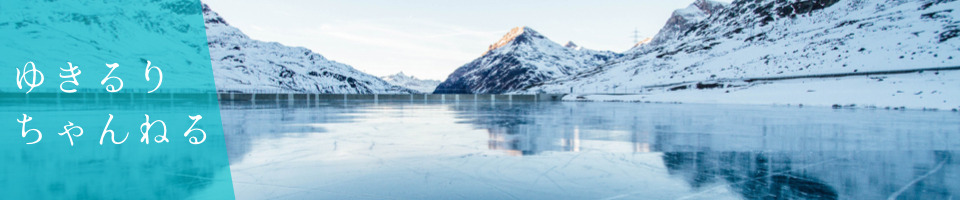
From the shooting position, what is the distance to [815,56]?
86312 millimetres

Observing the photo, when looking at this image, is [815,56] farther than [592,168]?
Yes

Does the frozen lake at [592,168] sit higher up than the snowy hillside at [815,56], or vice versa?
the snowy hillside at [815,56]

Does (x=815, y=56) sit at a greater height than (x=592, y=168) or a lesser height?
greater

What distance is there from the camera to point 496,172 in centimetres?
568

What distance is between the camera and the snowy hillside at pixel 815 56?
52.2 metres

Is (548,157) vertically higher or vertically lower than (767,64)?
lower

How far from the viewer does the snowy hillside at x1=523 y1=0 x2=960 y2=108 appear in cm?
5225

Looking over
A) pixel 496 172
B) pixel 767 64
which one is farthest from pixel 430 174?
pixel 767 64

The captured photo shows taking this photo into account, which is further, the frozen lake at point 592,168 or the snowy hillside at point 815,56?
the snowy hillside at point 815,56

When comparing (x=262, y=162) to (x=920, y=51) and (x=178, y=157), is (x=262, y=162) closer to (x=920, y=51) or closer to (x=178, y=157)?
(x=178, y=157)

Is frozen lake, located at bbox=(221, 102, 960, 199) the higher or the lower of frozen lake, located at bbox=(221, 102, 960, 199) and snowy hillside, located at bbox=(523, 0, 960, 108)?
the lower

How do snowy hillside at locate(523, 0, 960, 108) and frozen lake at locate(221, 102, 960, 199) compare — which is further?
snowy hillside at locate(523, 0, 960, 108)

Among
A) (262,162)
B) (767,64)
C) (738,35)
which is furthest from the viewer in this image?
(738,35)

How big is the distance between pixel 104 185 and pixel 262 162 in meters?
1.79
